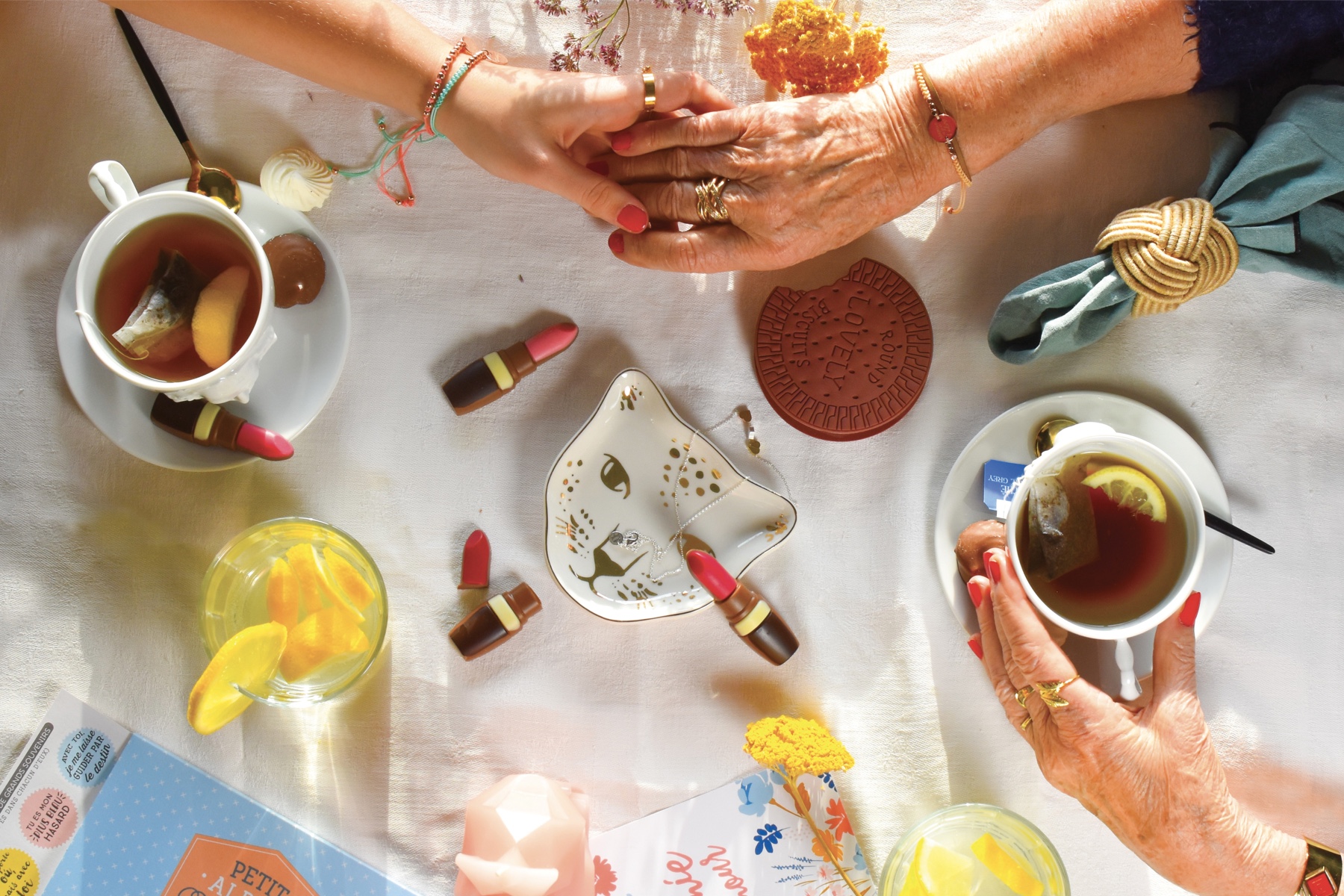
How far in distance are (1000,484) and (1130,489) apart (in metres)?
0.13

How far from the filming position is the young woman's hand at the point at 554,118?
841mm

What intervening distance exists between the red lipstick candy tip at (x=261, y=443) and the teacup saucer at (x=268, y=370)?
26 millimetres

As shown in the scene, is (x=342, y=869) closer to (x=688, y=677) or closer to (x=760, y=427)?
(x=688, y=677)

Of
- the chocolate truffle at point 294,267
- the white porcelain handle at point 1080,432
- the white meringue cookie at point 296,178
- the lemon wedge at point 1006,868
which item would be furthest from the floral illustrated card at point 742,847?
the white meringue cookie at point 296,178

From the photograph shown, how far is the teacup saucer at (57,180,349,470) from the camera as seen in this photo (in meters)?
0.90

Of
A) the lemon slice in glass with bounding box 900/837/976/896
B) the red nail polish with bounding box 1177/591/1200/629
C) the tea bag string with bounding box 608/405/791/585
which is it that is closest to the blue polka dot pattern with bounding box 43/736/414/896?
the tea bag string with bounding box 608/405/791/585

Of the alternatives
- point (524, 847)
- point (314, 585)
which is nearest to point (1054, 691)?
point (524, 847)

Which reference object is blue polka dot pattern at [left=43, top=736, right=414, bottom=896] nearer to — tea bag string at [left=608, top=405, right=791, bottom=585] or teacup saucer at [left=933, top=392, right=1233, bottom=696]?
tea bag string at [left=608, top=405, right=791, bottom=585]

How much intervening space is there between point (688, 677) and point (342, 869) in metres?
0.45

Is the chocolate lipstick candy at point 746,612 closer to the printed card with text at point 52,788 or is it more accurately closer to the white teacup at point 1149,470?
the white teacup at point 1149,470

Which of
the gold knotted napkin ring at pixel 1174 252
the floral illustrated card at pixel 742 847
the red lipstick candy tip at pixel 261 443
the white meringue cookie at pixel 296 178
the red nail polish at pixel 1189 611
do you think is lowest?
the floral illustrated card at pixel 742 847

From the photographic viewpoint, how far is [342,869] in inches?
38.1

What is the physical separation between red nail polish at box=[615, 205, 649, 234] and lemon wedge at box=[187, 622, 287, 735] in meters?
0.56

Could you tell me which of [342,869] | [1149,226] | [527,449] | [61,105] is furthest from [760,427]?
[61,105]
